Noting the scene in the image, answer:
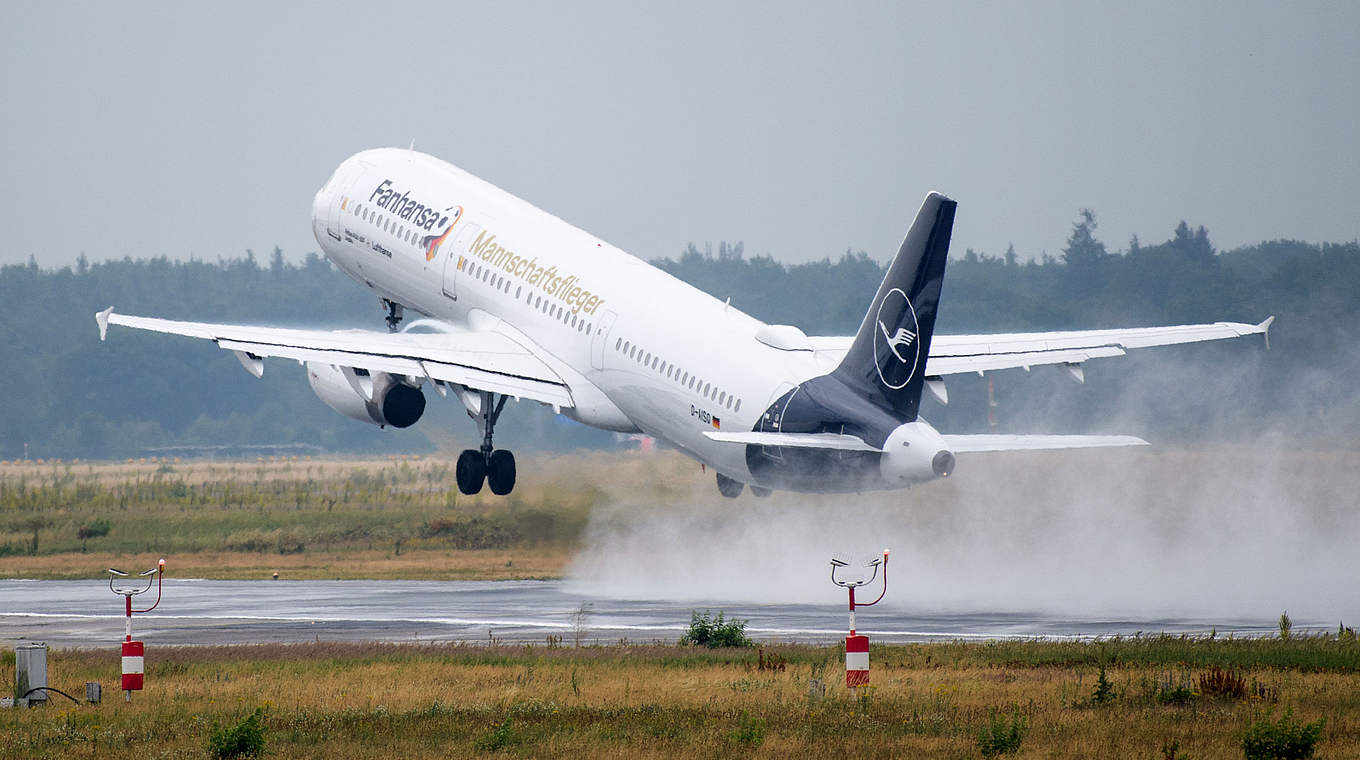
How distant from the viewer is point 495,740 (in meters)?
22.7

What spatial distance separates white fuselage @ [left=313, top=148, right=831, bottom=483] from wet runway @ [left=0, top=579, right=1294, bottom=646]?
411cm

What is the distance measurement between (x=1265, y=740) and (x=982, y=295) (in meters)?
94.0

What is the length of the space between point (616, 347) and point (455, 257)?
737cm

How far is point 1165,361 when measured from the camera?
77.0 meters

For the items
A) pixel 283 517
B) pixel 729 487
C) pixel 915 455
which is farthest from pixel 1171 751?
pixel 283 517

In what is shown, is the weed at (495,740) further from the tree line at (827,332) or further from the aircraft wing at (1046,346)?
the tree line at (827,332)

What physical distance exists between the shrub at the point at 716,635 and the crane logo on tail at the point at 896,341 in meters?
5.75

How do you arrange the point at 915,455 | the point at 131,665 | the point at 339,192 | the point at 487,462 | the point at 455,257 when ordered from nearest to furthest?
1. the point at 131,665
2. the point at 915,455
3. the point at 487,462
4. the point at 455,257
5. the point at 339,192

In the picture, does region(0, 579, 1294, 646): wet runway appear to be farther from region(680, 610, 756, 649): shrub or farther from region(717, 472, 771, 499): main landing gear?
region(717, 472, 771, 499): main landing gear

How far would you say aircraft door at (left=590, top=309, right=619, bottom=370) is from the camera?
44906 mm

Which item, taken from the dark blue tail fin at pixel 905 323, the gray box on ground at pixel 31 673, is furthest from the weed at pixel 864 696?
the gray box on ground at pixel 31 673

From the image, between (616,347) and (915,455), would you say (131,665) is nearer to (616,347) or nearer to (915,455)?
(915,455)

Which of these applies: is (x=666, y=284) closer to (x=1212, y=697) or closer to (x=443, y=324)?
(x=443, y=324)

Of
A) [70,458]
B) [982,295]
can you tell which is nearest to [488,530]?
[982,295]
